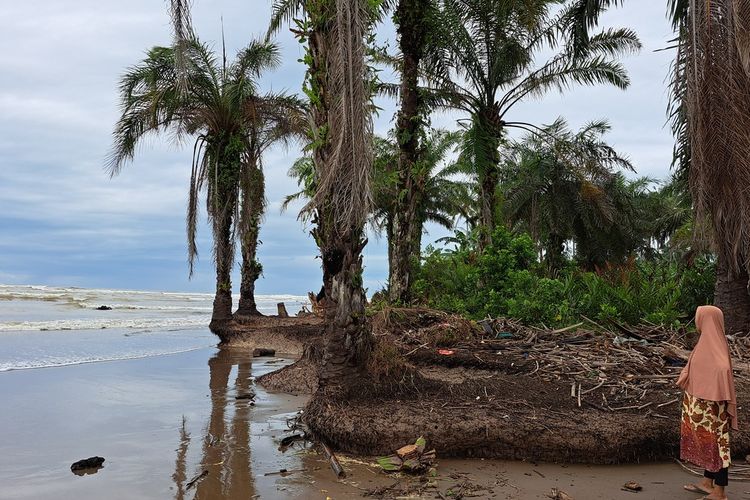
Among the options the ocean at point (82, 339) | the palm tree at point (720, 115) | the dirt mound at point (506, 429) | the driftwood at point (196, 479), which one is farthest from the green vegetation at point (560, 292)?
the ocean at point (82, 339)

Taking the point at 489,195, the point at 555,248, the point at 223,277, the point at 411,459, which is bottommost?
the point at 411,459

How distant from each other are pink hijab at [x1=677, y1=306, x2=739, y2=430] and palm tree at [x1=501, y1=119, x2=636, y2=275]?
690 inches

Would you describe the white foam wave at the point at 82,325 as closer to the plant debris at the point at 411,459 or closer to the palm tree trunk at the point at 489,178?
the palm tree trunk at the point at 489,178

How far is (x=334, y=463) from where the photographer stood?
15.7 ft

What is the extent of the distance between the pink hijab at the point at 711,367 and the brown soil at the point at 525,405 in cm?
86

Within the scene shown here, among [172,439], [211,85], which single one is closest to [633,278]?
[172,439]

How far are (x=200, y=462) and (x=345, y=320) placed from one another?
74.1 inches

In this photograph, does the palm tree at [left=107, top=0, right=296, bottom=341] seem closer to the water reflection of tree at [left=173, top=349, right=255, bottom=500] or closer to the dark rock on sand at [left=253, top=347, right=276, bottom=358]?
the dark rock on sand at [left=253, top=347, right=276, bottom=358]

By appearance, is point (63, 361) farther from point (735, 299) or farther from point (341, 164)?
point (735, 299)

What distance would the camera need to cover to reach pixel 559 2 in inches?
623

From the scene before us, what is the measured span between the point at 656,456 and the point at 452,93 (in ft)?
39.7

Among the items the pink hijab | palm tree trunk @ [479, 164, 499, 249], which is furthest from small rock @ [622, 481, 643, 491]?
palm tree trunk @ [479, 164, 499, 249]

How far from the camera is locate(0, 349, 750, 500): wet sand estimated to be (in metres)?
4.40

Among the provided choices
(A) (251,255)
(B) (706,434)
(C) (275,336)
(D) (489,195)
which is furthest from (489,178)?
(B) (706,434)
